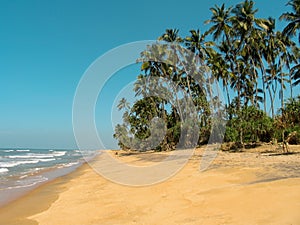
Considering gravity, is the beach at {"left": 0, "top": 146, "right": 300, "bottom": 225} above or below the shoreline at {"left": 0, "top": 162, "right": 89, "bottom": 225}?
above

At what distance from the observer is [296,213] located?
5.48 meters

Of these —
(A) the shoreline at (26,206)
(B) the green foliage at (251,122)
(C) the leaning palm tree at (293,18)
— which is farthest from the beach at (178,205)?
(C) the leaning palm tree at (293,18)

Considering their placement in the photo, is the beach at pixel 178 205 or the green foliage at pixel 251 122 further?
the green foliage at pixel 251 122

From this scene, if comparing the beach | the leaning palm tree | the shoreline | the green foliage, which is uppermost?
the leaning palm tree

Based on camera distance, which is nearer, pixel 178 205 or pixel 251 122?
pixel 178 205

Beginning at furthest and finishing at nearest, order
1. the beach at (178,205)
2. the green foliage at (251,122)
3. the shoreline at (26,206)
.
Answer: the green foliage at (251,122) → the shoreline at (26,206) → the beach at (178,205)

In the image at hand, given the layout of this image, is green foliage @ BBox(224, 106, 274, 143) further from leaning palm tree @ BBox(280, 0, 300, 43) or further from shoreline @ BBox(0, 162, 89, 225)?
shoreline @ BBox(0, 162, 89, 225)

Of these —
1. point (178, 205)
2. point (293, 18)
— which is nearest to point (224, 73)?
point (293, 18)

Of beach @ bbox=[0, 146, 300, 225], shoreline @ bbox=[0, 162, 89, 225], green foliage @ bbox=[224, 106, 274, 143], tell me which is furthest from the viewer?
green foliage @ bbox=[224, 106, 274, 143]

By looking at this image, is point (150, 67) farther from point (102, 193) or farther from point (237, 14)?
point (102, 193)

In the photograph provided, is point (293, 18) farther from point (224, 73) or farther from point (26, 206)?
point (26, 206)

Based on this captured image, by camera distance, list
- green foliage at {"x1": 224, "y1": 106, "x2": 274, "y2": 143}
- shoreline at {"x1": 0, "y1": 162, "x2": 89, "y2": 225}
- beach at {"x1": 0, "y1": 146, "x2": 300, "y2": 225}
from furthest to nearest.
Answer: green foliage at {"x1": 224, "y1": 106, "x2": 274, "y2": 143}
shoreline at {"x1": 0, "y1": 162, "x2": 89, "y2": 225}
beach at {"x1": 0, "y1": 146, "x2": 300, "y2": 225}

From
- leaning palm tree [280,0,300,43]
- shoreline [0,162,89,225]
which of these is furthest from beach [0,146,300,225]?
leaning palm tree [280,0,300,43]

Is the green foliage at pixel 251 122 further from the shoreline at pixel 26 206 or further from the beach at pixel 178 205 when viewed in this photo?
the shoreline at pixel 26 206
